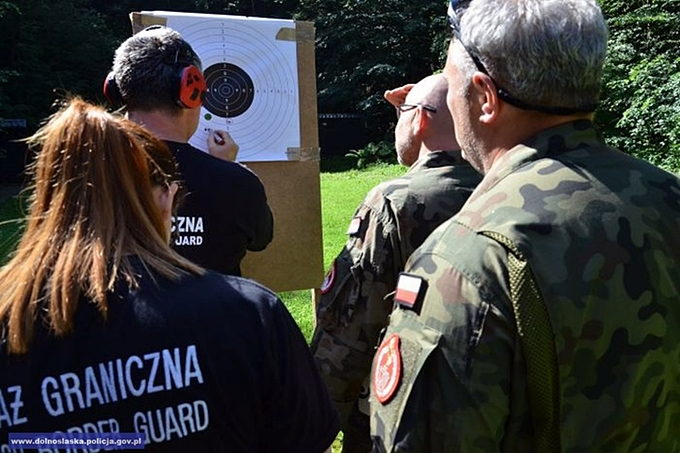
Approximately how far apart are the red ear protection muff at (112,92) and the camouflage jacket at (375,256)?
2.59 ft

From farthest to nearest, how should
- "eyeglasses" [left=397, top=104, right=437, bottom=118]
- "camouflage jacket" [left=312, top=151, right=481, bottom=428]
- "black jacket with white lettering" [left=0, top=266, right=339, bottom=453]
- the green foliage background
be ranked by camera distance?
the green foliage background
"eyeglasses" [left=397, top=104, right=437, bottom=118]
"camouflage jacket" [left=312, top=151, right=481, bottom=428]
"black jacket with white lettering" [left=0, top=266, right=339, bottom=453]

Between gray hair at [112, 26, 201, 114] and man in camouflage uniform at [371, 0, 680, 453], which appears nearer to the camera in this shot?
man in camouflage uniform at [371, 0, 680, 453]

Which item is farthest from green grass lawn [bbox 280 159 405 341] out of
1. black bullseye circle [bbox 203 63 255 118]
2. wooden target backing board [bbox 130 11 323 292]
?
black bullseye circle [bbox 203 63 255 118]

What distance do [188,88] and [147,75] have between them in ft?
0.40

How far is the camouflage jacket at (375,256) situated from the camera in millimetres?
1909

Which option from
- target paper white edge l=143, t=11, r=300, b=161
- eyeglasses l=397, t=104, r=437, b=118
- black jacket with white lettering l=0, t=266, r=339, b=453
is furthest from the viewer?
target paper white edge l=143, t=11, r=300, b=161

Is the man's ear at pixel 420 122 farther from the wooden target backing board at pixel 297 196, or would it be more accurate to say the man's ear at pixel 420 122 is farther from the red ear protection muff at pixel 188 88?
the wooden target backing board at pixel 297 196

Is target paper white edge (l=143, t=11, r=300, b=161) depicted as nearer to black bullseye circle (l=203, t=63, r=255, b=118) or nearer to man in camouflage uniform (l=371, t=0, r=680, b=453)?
black bullseye circle (l=203, t=63, r=255, b=118)

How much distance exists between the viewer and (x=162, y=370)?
99cm

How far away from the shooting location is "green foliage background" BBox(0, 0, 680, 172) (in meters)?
7.55

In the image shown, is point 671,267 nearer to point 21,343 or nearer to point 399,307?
point 399,307

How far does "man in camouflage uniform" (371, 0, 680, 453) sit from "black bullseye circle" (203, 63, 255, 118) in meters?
2.07

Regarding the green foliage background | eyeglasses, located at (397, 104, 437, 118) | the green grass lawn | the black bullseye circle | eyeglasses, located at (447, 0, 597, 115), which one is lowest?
the green grass lawn

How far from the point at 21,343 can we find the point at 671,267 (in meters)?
1.05
